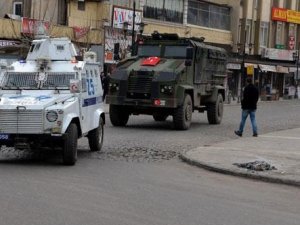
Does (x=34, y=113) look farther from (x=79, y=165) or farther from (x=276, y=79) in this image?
(x=276, y=79)

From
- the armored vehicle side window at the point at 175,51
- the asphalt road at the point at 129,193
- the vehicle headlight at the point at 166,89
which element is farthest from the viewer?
the armored vehicle side window at the point at 175,51

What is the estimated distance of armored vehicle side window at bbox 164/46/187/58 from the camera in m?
22.3

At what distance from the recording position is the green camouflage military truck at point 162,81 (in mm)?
21078

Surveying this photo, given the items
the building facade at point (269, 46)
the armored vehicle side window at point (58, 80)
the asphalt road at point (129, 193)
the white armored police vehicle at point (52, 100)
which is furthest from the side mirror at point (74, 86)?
the building facade at point (269, 46)

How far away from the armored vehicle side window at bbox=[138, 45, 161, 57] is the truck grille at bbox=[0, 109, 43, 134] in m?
11.3

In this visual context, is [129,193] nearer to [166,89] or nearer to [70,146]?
[70,146]

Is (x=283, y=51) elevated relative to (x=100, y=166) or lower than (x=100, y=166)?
elevated

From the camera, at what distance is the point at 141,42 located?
76.3ft

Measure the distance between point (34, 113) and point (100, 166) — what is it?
1.67 meters

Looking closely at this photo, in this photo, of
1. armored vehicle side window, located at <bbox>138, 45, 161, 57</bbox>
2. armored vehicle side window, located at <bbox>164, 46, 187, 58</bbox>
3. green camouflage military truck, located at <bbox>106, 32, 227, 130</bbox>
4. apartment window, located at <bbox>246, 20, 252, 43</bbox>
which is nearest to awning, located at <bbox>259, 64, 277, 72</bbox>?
apartment window, located at <bbox>246, 20, 252, 43</bbox>

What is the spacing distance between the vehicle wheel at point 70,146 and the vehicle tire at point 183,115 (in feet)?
31.0

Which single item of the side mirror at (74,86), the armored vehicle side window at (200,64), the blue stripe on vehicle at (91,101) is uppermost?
the armored vehicle side window at (200,64)

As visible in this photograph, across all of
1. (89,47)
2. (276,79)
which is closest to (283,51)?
(276,79)

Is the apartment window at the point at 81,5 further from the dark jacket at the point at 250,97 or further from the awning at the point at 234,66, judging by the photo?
the dark jacket at the point at 250,97
